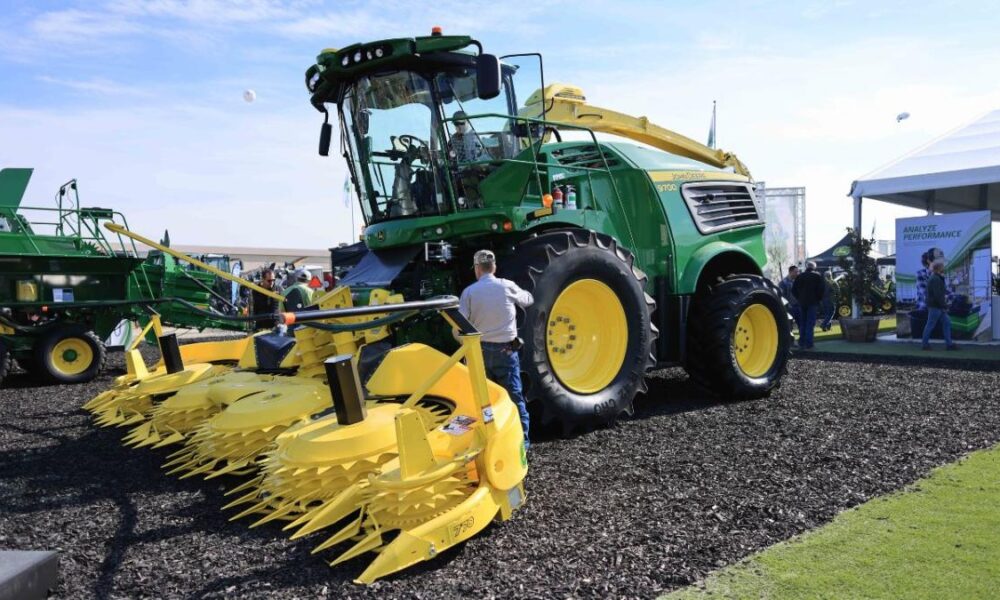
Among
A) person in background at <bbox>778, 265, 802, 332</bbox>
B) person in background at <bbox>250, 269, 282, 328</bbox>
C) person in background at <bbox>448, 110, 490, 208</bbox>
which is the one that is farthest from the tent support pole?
person in background at <bbox>250, 269, 282, 328</bbox>

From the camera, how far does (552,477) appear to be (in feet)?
15.1

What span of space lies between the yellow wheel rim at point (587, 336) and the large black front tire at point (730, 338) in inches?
51.4

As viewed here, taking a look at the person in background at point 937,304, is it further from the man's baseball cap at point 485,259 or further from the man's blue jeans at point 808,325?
the man's baseball cap at point 485,259

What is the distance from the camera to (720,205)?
7.63 m

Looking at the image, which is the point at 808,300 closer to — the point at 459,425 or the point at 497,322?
the point at 497,322

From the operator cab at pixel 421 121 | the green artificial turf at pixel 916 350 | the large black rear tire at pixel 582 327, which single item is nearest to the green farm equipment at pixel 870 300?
the green artificial turf at pixel 916 350

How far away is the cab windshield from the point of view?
6.10 metres

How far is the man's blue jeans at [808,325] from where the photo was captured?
12325 millimetres

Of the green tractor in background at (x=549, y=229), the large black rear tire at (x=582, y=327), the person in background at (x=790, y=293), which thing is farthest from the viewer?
the person in background at (x=790, y=293)

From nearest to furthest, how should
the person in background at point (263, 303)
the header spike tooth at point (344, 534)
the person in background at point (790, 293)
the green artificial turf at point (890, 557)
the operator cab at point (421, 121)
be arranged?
the green artificial turf at point (890, 557) < the header spike tooth at point (344, 534) < the operator cab at point (421, 121) < the person in background at point (790, 293) < the person in background at point (263, 303)

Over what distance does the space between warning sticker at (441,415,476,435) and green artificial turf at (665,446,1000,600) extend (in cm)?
125

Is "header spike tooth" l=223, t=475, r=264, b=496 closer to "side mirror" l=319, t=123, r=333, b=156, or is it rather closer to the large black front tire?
"side mirror" l=319, t=123, r=333, b=156

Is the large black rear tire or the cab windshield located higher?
the cab windshield

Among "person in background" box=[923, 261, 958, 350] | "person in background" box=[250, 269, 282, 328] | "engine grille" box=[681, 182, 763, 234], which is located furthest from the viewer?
"person in background" box=[250, 269, 282, 328]
